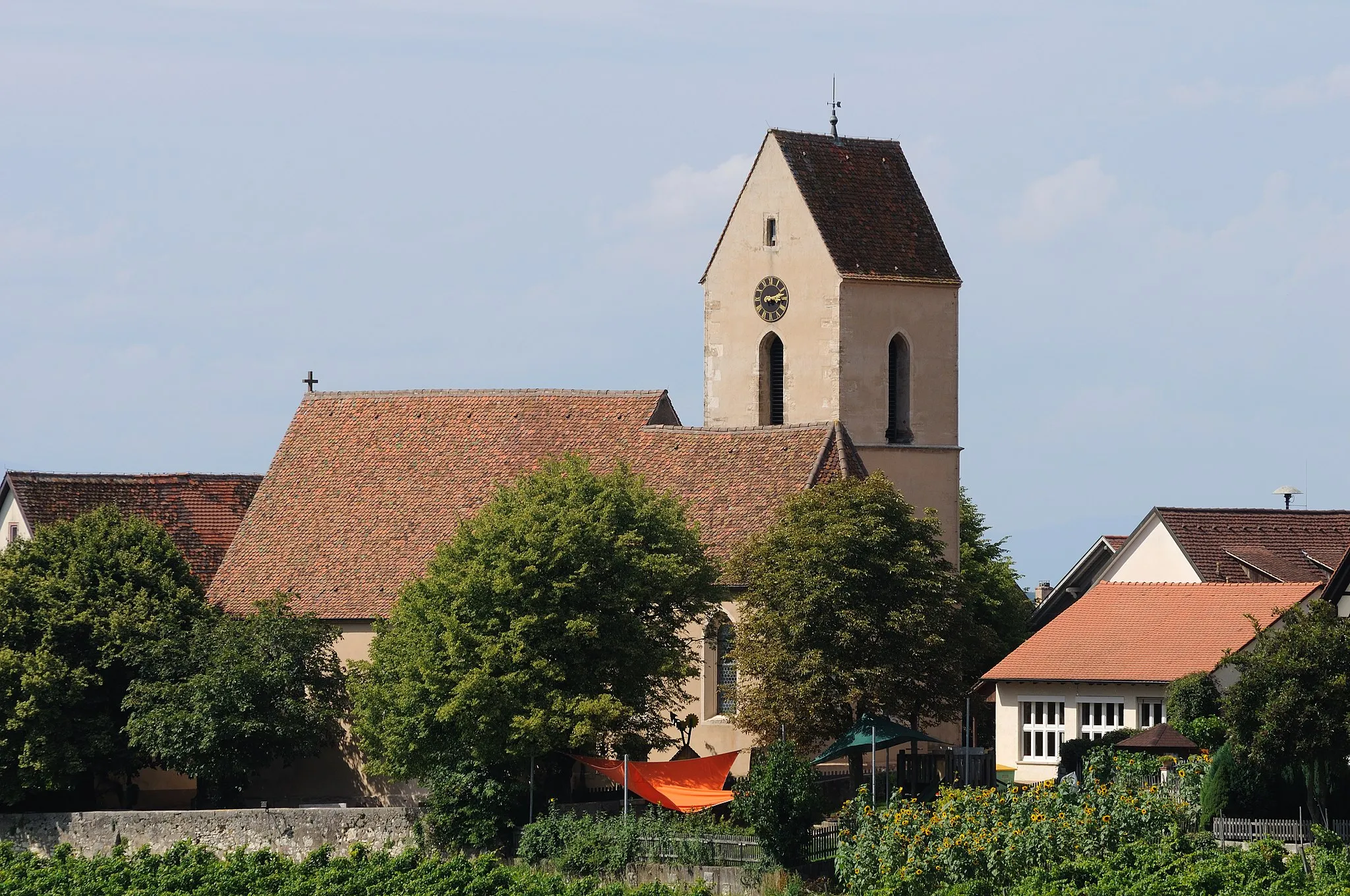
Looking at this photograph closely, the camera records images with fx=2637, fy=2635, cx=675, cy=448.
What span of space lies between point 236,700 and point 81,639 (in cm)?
396

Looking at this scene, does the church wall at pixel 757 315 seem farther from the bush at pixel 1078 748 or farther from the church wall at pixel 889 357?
the bush at pixel 1078 748

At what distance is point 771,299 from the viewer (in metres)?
64.9

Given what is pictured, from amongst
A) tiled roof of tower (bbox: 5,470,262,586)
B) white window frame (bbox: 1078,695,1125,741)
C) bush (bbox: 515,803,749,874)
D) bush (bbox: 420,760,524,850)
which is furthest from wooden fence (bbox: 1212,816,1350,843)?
tiled roof of tower (bbox: 5,470,262,586)

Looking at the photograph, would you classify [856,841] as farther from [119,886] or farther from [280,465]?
[280,465]

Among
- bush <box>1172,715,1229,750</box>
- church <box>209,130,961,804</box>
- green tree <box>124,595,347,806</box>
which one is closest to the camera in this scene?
bush <box>1172,715,1229,750</box>

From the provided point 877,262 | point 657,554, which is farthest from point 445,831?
point 877,262

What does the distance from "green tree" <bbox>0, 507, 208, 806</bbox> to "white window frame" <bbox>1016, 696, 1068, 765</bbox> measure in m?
17.9

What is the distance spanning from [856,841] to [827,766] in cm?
1182

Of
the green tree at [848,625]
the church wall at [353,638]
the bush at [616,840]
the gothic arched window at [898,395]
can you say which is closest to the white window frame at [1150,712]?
the green tree at [848,625]

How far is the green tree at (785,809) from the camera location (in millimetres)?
44938

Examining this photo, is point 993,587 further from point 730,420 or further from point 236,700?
point 236,700

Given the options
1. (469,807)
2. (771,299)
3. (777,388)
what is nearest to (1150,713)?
(777,388)

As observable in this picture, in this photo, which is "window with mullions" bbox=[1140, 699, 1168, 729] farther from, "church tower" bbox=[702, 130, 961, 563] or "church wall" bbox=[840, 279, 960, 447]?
"church wall" bbox=[840, 279, 960, 447]

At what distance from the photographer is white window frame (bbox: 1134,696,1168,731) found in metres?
55.4
